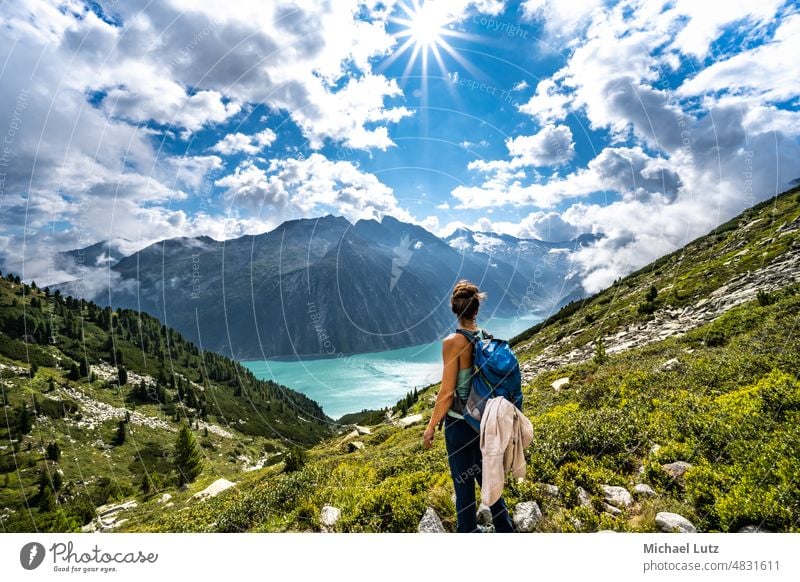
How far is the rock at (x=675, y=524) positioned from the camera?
188 inches

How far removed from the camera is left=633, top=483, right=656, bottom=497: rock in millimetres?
5586

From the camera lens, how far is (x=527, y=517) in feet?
17.8

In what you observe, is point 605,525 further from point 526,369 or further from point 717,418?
point 526,369

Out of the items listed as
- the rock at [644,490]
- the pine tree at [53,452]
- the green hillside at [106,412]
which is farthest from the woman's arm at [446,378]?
the pine tree at [53,452]

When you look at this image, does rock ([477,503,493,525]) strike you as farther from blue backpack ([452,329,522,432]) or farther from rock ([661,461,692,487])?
rock ([661,461,692,487])

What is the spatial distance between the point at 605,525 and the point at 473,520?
1.96m

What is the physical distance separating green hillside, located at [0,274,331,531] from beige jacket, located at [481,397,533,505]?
72.2m

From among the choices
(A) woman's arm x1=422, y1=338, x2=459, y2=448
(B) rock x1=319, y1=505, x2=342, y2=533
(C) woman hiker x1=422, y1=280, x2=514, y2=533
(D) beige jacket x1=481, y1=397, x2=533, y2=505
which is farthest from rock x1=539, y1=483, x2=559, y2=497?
(B) rock x1=319, y1=505, x2=342, y2=533

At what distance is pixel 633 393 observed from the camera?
10.6m

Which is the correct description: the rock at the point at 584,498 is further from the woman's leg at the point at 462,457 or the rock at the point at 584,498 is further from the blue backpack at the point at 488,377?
the blue backpack at the point at 488,377

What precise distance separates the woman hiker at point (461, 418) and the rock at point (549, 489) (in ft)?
4.68

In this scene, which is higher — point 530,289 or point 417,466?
point 530,289

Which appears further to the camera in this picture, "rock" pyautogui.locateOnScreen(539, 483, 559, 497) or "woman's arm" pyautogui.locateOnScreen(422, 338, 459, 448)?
"rock" pyautogui.locateOnScreen(539, 483, 559, 497)
